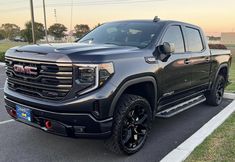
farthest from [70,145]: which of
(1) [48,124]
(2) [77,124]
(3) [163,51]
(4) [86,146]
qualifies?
(3) [163,51]

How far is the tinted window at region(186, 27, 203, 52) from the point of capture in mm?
5711

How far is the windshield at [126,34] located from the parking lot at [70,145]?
160 centimetres

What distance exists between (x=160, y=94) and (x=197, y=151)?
1.05 metres

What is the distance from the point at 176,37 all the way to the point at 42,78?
2660 mm

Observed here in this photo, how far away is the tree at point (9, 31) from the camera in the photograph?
314 feet

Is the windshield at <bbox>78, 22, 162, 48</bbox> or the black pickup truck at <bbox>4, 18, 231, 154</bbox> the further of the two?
the windshield at <bbox>78, 22, 162, 48</bbox>

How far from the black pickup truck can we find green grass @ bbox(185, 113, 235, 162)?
0.85 m

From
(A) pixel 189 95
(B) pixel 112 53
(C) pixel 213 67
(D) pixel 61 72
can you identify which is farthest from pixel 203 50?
(D) pixel 61 72

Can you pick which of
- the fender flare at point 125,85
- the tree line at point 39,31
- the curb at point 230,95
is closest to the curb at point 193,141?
the fender flare at point 125,85

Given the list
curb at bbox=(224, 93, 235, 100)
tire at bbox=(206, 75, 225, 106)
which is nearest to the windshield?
tire at bbox=(206, 75, 225, 106)

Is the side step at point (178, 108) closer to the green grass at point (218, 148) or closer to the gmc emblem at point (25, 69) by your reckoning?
the green grass at point (218, 148)

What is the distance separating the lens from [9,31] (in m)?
97.8

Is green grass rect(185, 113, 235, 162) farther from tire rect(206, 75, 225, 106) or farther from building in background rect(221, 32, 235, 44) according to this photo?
building in background rect(221, 32, 235, 44)

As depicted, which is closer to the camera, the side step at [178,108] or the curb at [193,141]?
the curb at [193,141]
